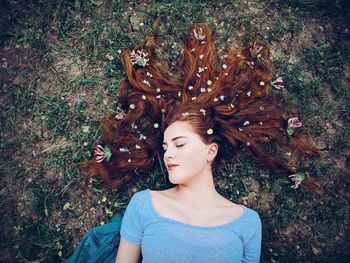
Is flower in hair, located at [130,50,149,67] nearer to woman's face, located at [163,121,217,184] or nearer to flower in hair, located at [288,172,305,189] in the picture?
woman's face, located at [163,121,217,184]

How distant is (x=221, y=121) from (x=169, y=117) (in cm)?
59

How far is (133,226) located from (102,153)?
1.03 meters

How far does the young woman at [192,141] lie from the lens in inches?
139

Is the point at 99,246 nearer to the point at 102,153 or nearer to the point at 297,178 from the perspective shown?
the point at 102,153

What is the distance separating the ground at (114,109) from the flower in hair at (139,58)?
209 mm

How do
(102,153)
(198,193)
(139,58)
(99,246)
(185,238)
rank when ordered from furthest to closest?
(139,58), (102,153), (99,246), (198,193), (185,238)

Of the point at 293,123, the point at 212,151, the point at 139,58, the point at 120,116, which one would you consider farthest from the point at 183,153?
the point at 293,123

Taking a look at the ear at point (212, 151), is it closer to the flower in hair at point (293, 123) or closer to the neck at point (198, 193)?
the neck at point (198, 193)

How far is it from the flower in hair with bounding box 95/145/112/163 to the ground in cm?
18

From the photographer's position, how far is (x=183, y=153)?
362 cm

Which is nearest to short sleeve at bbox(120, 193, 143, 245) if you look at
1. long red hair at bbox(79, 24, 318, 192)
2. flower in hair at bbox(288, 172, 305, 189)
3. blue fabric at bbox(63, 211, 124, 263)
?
blue fabric at bbox(63, 211, 124, 263)

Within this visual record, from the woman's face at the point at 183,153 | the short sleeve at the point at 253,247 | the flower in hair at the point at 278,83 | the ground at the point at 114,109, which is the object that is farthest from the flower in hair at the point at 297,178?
the woman's face at the point at 183,153

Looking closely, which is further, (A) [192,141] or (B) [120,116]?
(B) [120,116]

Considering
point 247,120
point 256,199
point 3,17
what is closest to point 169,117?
point 247,120
